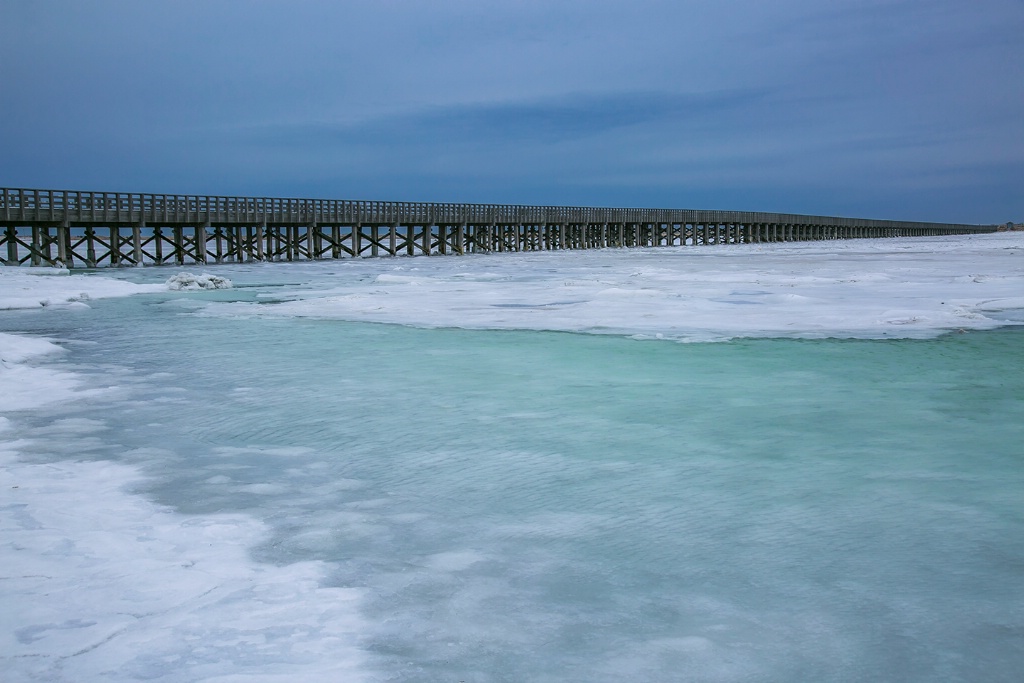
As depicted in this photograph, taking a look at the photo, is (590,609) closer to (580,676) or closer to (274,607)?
(580,676)

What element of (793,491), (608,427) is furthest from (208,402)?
(793,491)

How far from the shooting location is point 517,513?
4359mm

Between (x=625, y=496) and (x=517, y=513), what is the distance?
572 millimetres

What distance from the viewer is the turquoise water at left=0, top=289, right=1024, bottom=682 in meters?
3.01

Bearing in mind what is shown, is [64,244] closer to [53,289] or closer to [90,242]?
[90,242]

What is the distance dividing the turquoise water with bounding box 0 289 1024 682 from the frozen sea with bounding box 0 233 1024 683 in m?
0.02

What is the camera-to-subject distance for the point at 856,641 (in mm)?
3000

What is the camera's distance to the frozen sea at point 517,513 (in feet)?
9.73

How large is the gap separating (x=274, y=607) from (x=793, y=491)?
2582 mm

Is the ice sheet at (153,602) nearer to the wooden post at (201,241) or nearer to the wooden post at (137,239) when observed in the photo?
the wooden post at (137,239)

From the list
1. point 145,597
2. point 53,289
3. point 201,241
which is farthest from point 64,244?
point 145,597

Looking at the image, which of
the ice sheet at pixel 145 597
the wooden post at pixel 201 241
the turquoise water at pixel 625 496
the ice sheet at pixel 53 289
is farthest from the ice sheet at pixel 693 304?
the wooden post at pixel 201 241

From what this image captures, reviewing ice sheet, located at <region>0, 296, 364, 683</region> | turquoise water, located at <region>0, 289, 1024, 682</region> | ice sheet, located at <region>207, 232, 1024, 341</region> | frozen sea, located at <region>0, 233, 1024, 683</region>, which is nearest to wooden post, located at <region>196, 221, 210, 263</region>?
ice sheet, located at <region>207, 232, 1024, 341</region>

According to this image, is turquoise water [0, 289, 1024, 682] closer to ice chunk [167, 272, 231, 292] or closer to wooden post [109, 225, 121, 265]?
ice chunk [167, 272, 231, 292]
